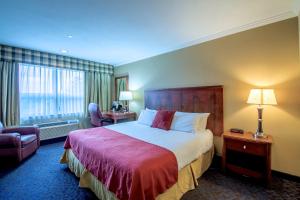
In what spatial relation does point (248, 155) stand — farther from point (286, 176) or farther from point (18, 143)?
point (18, 143)

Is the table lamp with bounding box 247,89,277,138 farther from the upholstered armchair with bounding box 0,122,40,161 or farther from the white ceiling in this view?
the upholstered armchair with bounding box 0,122,40,161

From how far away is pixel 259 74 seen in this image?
2.41 meters

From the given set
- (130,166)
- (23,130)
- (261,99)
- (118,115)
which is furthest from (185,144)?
(23,130)

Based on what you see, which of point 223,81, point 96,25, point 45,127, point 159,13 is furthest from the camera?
point 45,127

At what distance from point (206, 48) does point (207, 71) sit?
0.46m

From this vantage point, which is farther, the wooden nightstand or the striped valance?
the striped valance

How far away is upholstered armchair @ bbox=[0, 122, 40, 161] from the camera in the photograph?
2.63 metres

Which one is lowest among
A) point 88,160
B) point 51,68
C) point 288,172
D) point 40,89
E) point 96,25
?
point 288,172

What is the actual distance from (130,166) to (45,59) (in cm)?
387

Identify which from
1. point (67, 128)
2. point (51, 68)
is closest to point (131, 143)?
point (67, 128)

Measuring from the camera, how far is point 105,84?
5.17 meters

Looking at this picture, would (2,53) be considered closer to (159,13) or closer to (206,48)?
(159,13)

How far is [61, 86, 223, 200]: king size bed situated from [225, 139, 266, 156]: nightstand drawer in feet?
1.15

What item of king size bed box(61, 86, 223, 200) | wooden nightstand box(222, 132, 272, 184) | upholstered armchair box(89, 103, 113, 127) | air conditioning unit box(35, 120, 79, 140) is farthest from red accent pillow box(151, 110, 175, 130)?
air conditioning unit box(35, 120, 79, 140)
